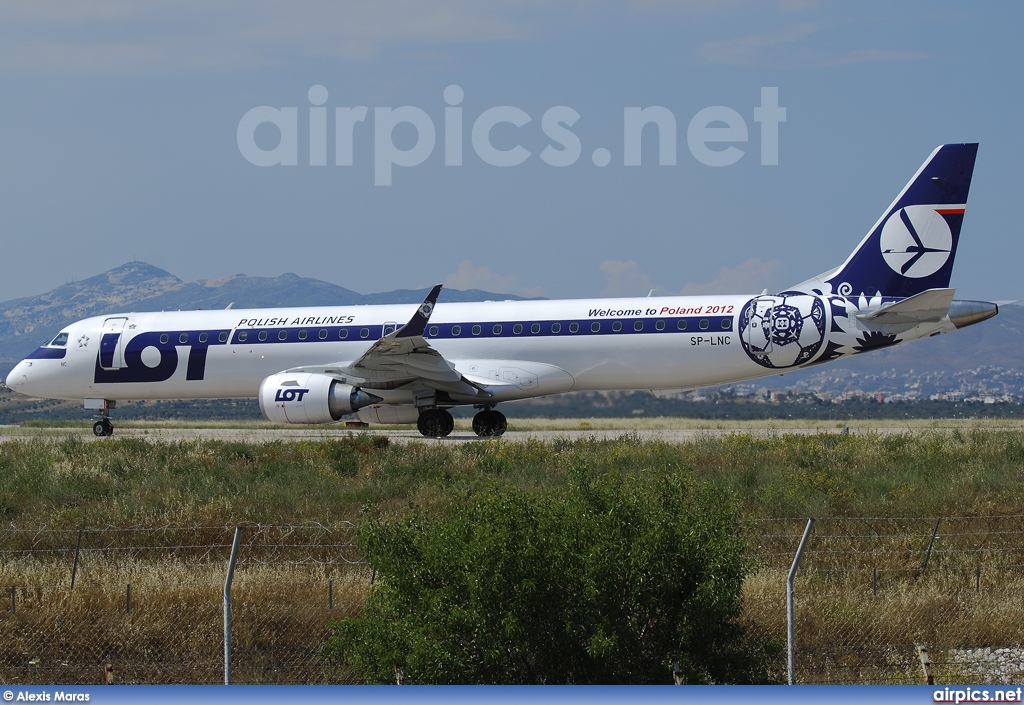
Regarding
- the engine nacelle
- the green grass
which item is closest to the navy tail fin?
the green grass

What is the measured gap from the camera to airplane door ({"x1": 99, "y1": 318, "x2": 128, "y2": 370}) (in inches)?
1169

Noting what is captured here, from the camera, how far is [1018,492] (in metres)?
17.6

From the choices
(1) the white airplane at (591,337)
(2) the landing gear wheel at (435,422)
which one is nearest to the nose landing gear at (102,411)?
(1) the white airplane at (591,337)

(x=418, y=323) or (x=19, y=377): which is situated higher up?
(x=418, y=323)

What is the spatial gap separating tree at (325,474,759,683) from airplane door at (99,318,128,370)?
2190 cm

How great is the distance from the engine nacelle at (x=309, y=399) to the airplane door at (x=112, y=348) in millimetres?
6220

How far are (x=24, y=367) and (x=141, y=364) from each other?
424cm

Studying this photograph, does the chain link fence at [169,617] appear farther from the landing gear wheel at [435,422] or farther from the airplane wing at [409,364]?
the landing gear wheel at [435,422]

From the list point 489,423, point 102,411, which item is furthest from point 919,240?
point 102,411

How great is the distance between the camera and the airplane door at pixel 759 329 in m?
25.8

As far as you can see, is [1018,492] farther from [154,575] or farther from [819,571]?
[154,575]

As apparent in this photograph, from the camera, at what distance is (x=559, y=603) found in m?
9.24

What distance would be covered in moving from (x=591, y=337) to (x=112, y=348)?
12807mm

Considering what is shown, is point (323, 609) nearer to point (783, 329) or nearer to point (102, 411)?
point (783, 329)
